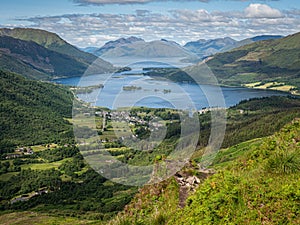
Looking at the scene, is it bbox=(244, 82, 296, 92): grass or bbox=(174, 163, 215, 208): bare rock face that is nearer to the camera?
Result: bbox=(174, 163, 215, 208): bare rock face

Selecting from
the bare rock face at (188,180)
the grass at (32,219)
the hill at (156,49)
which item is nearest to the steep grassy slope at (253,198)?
the bare rock face at (188,180)

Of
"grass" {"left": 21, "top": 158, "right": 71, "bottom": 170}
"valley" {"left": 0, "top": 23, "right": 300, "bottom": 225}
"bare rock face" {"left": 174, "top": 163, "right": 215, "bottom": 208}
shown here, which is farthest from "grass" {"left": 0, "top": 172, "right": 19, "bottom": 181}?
"bare rock face" {"left": 174, "top": 163, "right": 215, "bottom": 208}

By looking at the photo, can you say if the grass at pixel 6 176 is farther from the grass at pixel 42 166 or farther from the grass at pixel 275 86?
the grass at pixel 275 86

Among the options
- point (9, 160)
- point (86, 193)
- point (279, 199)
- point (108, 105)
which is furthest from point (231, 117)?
point (279, 199)

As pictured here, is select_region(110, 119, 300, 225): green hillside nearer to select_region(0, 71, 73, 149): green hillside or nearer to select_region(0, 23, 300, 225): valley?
select_region(0, 23, 300, 225): valley

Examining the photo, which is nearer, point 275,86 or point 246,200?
point 246,200

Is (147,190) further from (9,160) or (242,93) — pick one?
(242,93)

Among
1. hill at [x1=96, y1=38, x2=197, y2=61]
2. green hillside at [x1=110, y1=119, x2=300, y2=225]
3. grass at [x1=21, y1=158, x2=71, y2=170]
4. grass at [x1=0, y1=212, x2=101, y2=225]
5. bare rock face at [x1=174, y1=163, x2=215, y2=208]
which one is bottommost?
grass at [x1=21, y1=158, x2=71, y2=170]

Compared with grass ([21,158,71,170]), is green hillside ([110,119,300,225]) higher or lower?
higher

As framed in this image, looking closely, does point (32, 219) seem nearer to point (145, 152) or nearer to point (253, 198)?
point (145, 152)

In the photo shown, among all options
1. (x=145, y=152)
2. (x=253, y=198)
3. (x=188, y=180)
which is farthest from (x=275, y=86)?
(x=253, y=198)
